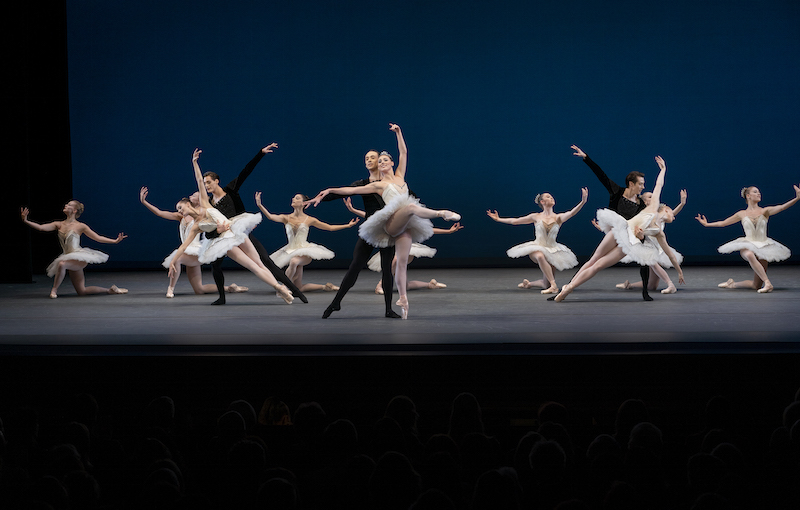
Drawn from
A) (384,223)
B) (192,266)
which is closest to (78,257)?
(192,266)

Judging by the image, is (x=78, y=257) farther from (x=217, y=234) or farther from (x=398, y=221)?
(x=398, y=221)

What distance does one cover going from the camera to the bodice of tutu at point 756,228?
6137 millimetres

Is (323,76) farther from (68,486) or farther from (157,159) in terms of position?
(68,486)

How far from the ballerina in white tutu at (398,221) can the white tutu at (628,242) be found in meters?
1.47

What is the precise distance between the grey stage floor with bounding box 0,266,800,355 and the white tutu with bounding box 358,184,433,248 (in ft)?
1.73

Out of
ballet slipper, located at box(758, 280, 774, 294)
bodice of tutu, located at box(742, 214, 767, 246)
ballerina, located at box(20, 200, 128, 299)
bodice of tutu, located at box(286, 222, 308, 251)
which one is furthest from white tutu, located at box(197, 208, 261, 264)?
bodice of tutu, located at box(742, 214, 767, 246)

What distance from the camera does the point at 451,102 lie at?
28.6ft

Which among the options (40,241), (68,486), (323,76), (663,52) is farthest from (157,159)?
(68,486)

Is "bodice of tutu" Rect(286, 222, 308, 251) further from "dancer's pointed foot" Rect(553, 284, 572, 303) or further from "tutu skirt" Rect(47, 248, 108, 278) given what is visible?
"dancer's pointed foot" Rect(553, 284, 572, 303)

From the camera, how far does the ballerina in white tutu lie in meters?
4.39

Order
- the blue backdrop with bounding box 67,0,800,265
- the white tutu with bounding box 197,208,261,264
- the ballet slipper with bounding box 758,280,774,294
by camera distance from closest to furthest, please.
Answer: the white tutu with bounding box 197,208,261,264
the ballet slipper with bounding box 758,280,774,294
the blue backdrop with bounding box 67,0,800,265

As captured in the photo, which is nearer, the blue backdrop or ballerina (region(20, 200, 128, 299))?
ballerina (region(20, 200, 128, 299))

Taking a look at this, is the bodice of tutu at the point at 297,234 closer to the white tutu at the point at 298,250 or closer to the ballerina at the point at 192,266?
the white tutu at the point at 298,250

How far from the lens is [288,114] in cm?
881
